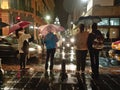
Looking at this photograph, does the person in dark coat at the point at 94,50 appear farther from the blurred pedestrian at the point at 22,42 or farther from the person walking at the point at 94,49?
the blurred pedestrian at the point at 22,42

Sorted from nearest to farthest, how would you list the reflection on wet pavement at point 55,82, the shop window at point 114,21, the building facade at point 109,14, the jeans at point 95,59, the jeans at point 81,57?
the reflection on wet pavement at point 55,82, the jeans at point 95,59, the jeans at point 81,57, the building facade at point 109,14, the shop window at point 114,21

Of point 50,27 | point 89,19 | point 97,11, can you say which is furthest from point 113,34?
point 50,27

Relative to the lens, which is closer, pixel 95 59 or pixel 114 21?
pixel 95 59

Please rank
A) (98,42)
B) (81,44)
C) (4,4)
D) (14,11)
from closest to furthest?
(98,42)
(81,44)
(4,4)
(14,11)

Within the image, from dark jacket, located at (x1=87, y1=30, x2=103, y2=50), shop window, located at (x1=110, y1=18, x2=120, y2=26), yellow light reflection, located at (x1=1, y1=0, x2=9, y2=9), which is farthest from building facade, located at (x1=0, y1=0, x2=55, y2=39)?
dark jacket, located at (x1=87, y1=30, x2=103, y2=50)

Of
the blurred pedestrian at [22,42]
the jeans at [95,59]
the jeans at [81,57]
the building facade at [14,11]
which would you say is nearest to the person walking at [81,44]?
the jeans at [81,57]

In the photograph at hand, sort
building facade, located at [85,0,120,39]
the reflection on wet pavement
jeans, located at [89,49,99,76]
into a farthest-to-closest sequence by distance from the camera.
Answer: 1. building facade, located at [85,0,120,39]
2. jeans, located at [89,49,99,76]
3. the reflection on wet pavement

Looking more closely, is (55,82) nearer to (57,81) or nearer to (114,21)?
(57,81)

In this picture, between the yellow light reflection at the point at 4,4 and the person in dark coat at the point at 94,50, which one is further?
the yellow light reflection at the point at 4,4

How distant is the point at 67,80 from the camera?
10.4 meters

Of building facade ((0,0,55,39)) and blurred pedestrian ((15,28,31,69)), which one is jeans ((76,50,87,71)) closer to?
blurred pedestrian ((15,28,31,69))

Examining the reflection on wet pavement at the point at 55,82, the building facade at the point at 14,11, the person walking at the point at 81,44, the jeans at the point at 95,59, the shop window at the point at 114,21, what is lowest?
the reflection on wet pavement at the point at 55,82

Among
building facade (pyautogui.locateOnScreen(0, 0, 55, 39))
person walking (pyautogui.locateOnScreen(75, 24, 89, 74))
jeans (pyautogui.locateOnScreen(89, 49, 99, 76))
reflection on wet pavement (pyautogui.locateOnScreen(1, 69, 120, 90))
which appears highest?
building facade (pyautogui.locateOnScreen(0, 0, 55, 39))

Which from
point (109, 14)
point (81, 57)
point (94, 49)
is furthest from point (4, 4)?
point (94, 49)
